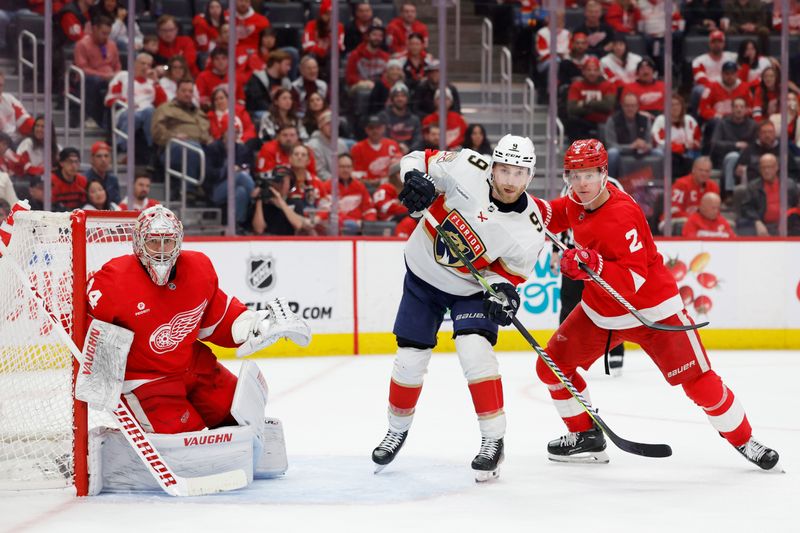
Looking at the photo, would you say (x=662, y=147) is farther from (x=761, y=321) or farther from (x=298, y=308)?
(x=298, y=308)

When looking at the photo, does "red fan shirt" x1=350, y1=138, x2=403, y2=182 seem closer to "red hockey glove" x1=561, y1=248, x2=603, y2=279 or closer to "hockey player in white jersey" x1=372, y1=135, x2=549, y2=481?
"hockey player in white jersey" x1=372, y1=135, x2=549, y2=481

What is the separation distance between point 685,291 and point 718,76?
1.52 m

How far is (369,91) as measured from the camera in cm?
721

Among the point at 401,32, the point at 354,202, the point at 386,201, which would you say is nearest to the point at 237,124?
the point at 354,202

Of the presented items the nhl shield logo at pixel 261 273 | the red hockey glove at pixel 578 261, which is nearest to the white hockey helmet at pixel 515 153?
the red hockey glove at pixel 578 261

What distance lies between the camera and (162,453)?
318 cm

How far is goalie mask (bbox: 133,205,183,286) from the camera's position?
124 inches

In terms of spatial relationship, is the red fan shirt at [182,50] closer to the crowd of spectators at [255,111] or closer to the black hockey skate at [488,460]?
the crowd of spectators at [255,111]

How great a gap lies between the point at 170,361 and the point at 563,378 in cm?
122

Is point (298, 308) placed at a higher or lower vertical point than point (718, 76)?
lower

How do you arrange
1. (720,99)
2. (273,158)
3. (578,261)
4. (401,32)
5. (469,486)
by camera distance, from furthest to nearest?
(720,99) < (401,32) < (273,158) < (578,261) < (469,486)

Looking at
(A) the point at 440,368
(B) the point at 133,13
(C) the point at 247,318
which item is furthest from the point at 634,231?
(B) the point at 133,13

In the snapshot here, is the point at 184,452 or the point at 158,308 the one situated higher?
the point at 158,308

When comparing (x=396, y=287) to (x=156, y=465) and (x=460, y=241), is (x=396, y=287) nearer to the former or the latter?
(x=460, y=241)
